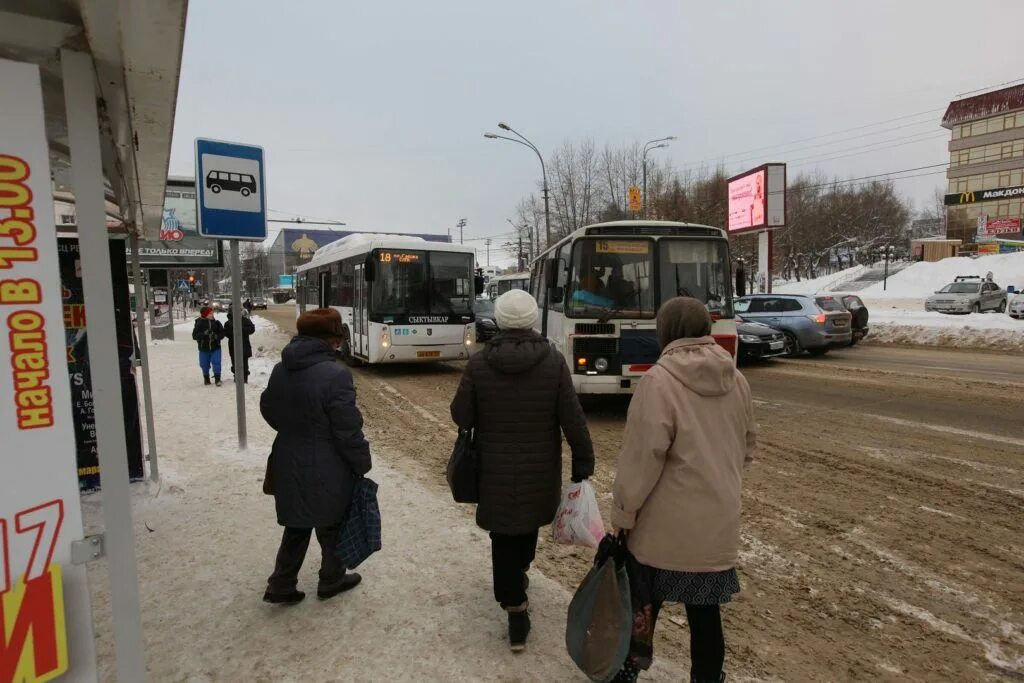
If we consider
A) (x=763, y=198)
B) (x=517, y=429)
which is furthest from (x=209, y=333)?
(x=763, y=198)

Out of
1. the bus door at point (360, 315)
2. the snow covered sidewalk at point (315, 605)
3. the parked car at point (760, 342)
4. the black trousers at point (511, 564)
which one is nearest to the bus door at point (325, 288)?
the bus door at point (360, 315)

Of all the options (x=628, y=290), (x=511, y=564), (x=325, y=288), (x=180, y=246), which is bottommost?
(x=511, y=564)

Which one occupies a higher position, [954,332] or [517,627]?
[954,332]

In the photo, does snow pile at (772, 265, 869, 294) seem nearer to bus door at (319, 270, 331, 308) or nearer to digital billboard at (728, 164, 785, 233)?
digital billboard at (728, 164, 785, 233)

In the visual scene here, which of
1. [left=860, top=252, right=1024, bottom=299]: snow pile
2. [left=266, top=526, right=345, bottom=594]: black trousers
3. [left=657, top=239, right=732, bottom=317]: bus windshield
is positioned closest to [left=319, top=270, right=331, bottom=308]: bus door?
[left=657, top=239, right=732, bottom=317]: bus windshield

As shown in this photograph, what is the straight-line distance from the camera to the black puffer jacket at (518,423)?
2.99 m

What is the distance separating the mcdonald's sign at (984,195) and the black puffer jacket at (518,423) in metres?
84.2

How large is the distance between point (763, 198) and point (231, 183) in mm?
28573

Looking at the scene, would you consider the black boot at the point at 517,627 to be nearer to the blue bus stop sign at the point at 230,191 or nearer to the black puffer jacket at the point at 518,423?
the black puffer jacket at the point at 518,423

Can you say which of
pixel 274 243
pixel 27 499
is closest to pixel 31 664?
pixel 27 499

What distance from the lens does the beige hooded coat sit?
2381mm

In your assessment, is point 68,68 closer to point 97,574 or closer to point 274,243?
point 97,574

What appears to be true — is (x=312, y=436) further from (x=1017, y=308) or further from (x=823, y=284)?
(x=823, y=284)

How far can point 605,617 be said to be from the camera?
8.34 feet
